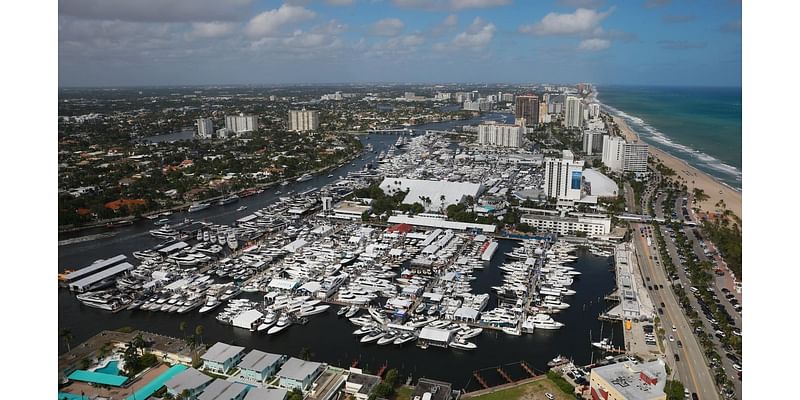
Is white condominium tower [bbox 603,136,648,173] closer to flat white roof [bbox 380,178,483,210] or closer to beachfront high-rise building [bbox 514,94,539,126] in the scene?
flat white roof [bbox 380,178,483,210]

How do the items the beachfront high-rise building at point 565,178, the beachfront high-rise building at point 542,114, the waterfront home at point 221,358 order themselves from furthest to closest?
the beachfront high-rise building at point 542,114 < the beachfront high-rise building at point 565,178 < the waterfront home at point 221,358

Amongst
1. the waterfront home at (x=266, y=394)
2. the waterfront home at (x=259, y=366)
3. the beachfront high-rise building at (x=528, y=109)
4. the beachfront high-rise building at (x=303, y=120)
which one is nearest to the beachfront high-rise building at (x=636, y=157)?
the beachfront high-rise building at (x=528, y=109)

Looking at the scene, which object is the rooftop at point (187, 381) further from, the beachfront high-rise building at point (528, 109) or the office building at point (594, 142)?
the beachfront high-rise building at point (528, 109)

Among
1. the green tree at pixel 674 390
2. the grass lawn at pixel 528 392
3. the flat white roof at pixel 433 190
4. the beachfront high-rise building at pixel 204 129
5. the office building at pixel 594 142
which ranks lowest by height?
the grass lawn at pixel 528 392

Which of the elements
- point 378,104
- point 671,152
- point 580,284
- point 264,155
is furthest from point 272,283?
point 378,104

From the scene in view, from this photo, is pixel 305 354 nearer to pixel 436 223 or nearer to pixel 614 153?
pixel 436 223

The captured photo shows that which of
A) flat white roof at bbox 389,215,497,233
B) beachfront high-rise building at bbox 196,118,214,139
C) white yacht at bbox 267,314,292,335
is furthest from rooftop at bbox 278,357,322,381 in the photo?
beachfront high-rise building at bbox 196,118,214,139

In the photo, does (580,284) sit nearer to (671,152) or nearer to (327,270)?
(327,270)
